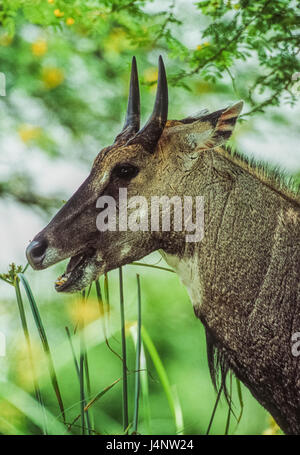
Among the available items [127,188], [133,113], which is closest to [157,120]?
[133,113]

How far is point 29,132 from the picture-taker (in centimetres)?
485

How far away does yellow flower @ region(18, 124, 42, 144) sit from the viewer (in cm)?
483

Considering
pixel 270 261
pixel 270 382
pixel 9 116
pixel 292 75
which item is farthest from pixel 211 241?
pixel 9 116

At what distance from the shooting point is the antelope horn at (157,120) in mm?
2080

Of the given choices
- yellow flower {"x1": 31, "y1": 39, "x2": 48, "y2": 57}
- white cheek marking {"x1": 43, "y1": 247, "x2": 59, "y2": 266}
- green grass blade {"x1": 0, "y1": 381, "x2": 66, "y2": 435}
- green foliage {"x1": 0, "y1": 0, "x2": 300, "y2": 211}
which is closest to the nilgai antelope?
white cheek marking {"x1": 43, "y1": 247, "x2": 59, "y2": 266}

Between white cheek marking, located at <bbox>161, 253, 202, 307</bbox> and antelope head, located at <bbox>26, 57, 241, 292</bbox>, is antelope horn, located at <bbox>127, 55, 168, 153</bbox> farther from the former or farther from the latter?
white cheek marking, located at <bbox>161, 253, 202, 307</bbox>

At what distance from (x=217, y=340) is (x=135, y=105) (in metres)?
0.94

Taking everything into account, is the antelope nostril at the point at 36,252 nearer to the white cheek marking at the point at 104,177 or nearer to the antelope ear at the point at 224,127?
the white cheek marking at the point at 104,177

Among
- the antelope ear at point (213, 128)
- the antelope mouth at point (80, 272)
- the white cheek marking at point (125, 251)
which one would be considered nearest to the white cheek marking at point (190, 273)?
the white cheek marking at point (125, 251)

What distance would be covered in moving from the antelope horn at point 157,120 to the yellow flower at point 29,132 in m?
2.88

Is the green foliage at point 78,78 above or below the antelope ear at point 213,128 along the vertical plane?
above

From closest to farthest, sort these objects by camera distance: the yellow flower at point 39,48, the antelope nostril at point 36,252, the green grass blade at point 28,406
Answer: the antelope nostril at point 36,252 → the green grass blade at point 28,406 → the yellow flower at point 39,48

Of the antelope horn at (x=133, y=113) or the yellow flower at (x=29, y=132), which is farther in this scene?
the yellow flower at (x=29, y=132)

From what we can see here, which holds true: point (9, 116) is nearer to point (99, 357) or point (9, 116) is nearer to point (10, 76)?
point (10, 76)
